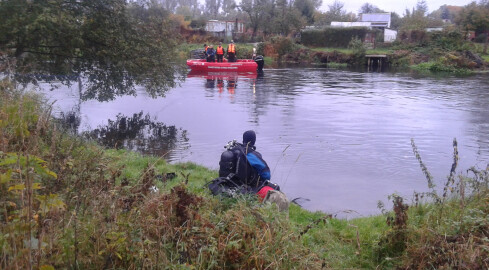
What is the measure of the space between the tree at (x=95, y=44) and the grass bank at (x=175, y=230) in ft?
27.0

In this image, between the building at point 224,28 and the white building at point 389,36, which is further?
the building at point 224,28

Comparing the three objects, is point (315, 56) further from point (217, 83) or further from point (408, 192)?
point (408, 192)

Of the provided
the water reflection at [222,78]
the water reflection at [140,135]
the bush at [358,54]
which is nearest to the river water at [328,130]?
the water reflection at [140,135]

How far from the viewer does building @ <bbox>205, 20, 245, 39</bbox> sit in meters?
74.8

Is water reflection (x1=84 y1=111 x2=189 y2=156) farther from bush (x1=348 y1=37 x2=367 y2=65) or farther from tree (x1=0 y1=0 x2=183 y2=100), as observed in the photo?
bush (x1=348 y1=37 x2=367 y2=65)

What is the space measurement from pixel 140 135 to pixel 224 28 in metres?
66.1

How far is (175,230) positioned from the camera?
167 inches

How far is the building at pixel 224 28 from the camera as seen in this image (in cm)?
7475

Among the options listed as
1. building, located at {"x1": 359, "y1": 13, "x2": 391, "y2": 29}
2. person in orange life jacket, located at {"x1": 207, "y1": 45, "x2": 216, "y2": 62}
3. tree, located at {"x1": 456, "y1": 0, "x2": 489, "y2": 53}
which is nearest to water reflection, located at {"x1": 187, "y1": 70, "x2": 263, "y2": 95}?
person in orange life jacket, located at {"x1": 207, "y1": 45, "x2": 216, "y2": 62}

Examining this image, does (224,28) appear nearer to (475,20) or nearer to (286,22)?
(286,22)

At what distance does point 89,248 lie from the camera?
3721mm

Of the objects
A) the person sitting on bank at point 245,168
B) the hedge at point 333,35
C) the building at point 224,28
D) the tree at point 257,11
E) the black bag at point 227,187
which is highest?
the tree at point 257,11

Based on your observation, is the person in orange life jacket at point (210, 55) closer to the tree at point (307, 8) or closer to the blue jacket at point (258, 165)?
the blue jacket at point (258, 165)

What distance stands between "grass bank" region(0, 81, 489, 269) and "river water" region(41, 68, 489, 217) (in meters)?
0.83
